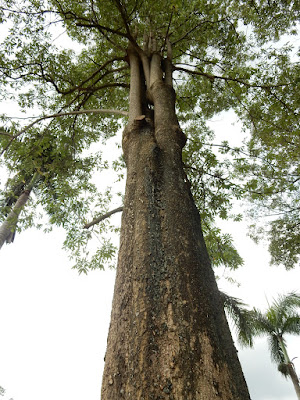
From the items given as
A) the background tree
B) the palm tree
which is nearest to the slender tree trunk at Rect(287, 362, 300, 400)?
the palm tree

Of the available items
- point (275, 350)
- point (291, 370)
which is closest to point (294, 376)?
point (291, 370)

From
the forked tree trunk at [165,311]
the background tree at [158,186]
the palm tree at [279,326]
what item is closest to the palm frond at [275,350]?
the palm tree at [279,326]

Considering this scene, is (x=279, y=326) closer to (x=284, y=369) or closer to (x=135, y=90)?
(x=284, y=369)

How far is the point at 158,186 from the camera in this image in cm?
181

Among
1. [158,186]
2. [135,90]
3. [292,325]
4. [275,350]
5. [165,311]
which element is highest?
[135,90]

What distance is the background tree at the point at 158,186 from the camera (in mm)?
1002

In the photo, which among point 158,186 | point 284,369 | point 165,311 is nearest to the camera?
point 165,311

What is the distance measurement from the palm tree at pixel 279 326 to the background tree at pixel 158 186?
579 cm

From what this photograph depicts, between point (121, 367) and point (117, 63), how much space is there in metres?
7.35

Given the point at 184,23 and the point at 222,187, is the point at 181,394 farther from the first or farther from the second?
the point at 184,23

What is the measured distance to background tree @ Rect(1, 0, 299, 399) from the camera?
1002 millimetres

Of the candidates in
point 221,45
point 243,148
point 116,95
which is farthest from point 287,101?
point 116,95

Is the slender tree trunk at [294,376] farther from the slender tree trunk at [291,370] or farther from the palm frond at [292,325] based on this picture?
the palm frond at [292,325]

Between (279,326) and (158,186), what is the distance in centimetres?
1110
